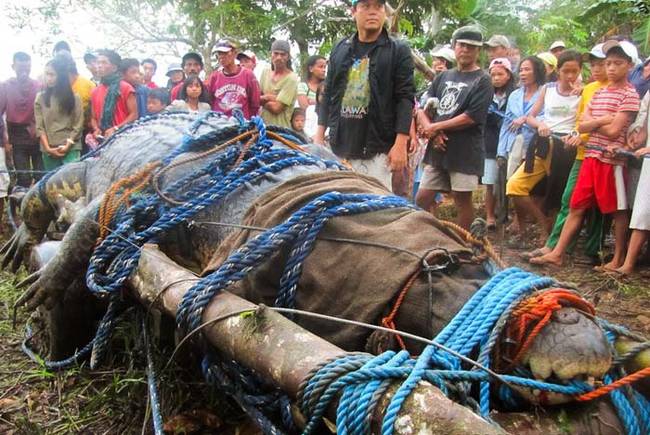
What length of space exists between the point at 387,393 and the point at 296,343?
1.04 ft

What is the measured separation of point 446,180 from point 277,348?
12.9 feet

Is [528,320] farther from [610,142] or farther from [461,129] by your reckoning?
[610,142]

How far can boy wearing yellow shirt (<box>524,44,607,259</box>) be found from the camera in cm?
517

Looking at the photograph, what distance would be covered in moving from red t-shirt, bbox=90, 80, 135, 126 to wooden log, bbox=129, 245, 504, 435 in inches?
216

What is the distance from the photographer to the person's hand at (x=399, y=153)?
4.25 m

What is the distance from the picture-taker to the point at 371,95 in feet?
14.3

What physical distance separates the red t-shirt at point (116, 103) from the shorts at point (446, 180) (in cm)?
397

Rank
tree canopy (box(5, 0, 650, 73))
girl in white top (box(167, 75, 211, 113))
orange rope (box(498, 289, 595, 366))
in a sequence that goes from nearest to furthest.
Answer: orange rope (box(498, 289, 595, 366)), girl in white top (box(167, 75, 211, 113)), tree canopy (box(5, 0, 650, 73))

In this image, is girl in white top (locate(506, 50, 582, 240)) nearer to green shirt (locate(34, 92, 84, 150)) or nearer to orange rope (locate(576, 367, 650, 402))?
orange rope (locate(576, 367, 650, 402))

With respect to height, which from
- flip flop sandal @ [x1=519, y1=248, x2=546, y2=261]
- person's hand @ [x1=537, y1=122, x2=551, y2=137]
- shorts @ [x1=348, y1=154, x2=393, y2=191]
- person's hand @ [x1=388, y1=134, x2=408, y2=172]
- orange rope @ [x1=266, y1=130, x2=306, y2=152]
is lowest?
flip flop sandal @ [x1=519, y1=248, x2=546, y2=261]

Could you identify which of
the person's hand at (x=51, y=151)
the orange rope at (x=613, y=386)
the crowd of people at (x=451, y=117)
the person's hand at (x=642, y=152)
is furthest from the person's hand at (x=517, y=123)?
the person's hand at (x=51, y=151)

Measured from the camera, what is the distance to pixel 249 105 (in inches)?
256

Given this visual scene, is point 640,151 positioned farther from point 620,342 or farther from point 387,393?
point 387,393

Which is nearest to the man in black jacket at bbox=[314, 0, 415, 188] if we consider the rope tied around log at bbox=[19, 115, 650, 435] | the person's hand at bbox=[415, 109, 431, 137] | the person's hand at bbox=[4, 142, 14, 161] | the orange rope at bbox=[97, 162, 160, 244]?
the person's hand at bbox=[415, 109, 431, 137]
